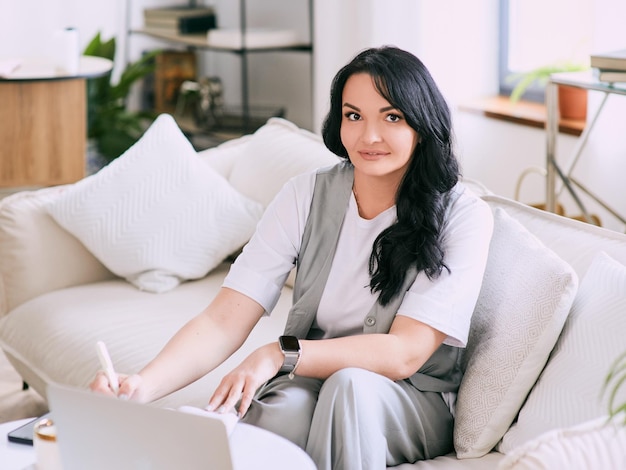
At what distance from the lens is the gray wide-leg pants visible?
4.63 feet

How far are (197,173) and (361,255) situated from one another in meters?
0.93

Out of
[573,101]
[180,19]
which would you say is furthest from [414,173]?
[180,19]

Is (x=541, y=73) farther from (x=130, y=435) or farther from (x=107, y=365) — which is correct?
(x=130, y=435)

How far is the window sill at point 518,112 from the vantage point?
3250 mm

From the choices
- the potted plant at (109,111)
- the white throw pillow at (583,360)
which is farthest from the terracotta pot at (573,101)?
the potted plant at (109,111)

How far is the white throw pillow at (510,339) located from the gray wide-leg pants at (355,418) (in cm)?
6

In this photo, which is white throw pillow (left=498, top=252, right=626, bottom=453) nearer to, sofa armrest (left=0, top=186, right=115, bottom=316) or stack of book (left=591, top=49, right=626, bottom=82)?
stack of book (left=591, top=49, right=626, bottom=82)

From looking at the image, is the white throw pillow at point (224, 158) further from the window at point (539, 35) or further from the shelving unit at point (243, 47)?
the shelving unit at point (243, 47)

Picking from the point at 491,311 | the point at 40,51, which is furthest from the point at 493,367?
the point at 40,51

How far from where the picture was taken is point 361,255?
5.38ft

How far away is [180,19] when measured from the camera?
4551 mm

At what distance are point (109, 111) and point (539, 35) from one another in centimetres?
206

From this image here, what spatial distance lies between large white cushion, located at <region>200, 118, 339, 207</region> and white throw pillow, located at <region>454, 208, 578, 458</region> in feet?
2.59

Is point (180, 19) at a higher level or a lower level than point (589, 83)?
higher
